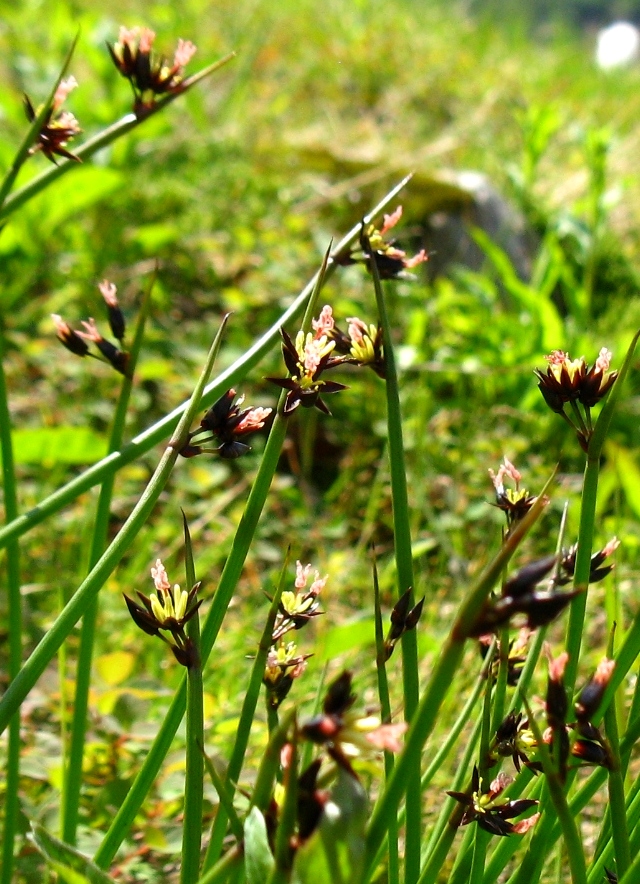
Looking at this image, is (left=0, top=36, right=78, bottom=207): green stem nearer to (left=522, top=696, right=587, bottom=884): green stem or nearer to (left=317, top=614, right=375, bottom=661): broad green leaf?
(left=522, top=696, right=587, bottom=884): green stem

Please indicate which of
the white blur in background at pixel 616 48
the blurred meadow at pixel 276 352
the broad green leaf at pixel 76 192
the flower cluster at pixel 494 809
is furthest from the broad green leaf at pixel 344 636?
the white blur in background at pixel 616 48

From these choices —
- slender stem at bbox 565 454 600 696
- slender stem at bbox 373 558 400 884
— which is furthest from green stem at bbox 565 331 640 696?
slender stem at bbox 373 558 400 884

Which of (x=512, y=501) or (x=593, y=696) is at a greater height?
(x=512, y=501)

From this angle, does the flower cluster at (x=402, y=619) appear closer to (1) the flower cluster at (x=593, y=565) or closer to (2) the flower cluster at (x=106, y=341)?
(1) the flower cluster at (x=593, y=565)

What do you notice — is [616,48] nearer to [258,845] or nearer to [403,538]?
[403,538]

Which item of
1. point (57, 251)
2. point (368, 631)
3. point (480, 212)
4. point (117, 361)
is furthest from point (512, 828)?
point (480, 212)

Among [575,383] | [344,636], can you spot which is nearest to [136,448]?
[575,383]

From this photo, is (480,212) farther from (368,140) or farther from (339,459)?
(339,459)
